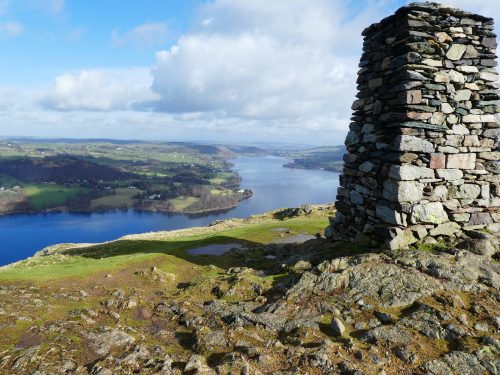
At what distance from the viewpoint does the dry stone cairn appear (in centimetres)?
1215

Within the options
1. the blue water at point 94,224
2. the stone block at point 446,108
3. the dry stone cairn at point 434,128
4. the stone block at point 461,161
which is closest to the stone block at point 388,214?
the dry stone cairn at point 434,128

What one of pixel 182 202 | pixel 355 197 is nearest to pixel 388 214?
pixel 355 197

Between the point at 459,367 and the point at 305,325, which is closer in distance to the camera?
the point at 459,367

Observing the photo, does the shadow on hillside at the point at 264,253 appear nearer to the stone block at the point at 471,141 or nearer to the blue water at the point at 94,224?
the stone block at the point at 471,141

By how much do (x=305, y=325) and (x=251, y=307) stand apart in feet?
6.89

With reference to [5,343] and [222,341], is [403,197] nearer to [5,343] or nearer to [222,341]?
[222,341]

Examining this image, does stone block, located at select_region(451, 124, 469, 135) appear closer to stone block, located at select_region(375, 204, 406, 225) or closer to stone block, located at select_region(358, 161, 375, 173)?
stone block, located at select_region(358, 161, 375, 173)

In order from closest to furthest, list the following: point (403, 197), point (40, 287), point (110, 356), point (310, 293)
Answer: point (110, 356) < point (310, 293) < point (403, 197) < point (40, 287)

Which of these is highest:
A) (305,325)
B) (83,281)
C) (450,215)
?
(450,215)

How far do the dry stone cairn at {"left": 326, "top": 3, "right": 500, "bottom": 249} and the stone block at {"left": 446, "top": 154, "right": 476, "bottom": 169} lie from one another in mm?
36

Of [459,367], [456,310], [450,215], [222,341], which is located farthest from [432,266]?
[222,341]

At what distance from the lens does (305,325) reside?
351 inches

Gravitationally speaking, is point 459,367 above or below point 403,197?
below

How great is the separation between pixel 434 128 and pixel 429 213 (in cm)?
291
